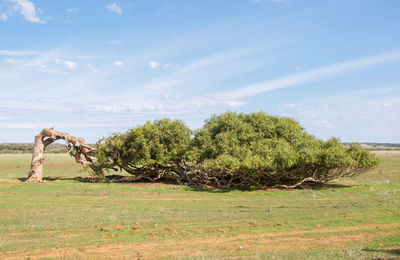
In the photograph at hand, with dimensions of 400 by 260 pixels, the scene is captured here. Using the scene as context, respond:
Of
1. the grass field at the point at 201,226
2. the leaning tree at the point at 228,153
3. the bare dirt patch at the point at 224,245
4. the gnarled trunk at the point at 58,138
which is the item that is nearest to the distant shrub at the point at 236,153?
the leaning tree at the point at 228,153

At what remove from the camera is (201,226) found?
12.4 m

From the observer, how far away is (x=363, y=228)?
11.9 m

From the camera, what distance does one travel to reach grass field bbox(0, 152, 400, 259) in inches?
364

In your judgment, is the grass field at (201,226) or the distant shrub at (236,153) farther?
the distant shrub at (236,153)

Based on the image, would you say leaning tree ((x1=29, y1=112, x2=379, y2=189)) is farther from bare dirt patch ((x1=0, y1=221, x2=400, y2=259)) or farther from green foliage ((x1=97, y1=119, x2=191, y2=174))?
bare dirt patch ((x1=0, y1=221, x2=400, y2=259))

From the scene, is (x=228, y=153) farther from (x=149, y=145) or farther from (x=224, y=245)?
(x=224, y=245)

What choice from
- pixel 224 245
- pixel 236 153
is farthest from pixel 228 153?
pixel 224 245

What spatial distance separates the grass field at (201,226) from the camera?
9.24 m

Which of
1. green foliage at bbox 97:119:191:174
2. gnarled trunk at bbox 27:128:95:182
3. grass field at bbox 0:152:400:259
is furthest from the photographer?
gnarled trunk at bbox 27:128:95:182

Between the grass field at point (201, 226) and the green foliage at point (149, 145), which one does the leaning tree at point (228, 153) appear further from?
the grass field at point (201, 226)

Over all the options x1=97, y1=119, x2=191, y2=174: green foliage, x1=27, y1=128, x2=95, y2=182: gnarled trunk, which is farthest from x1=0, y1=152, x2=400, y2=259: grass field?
x1=27, y1=128, x2=95, y2=182: gnarled trunk

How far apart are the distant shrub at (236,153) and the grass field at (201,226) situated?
2885mm

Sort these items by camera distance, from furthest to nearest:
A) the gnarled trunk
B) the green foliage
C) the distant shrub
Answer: the gnarled trunk, the green foliage, the distant shrub

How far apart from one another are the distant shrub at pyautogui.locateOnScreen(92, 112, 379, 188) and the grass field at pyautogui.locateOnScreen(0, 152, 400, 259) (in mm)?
2885
